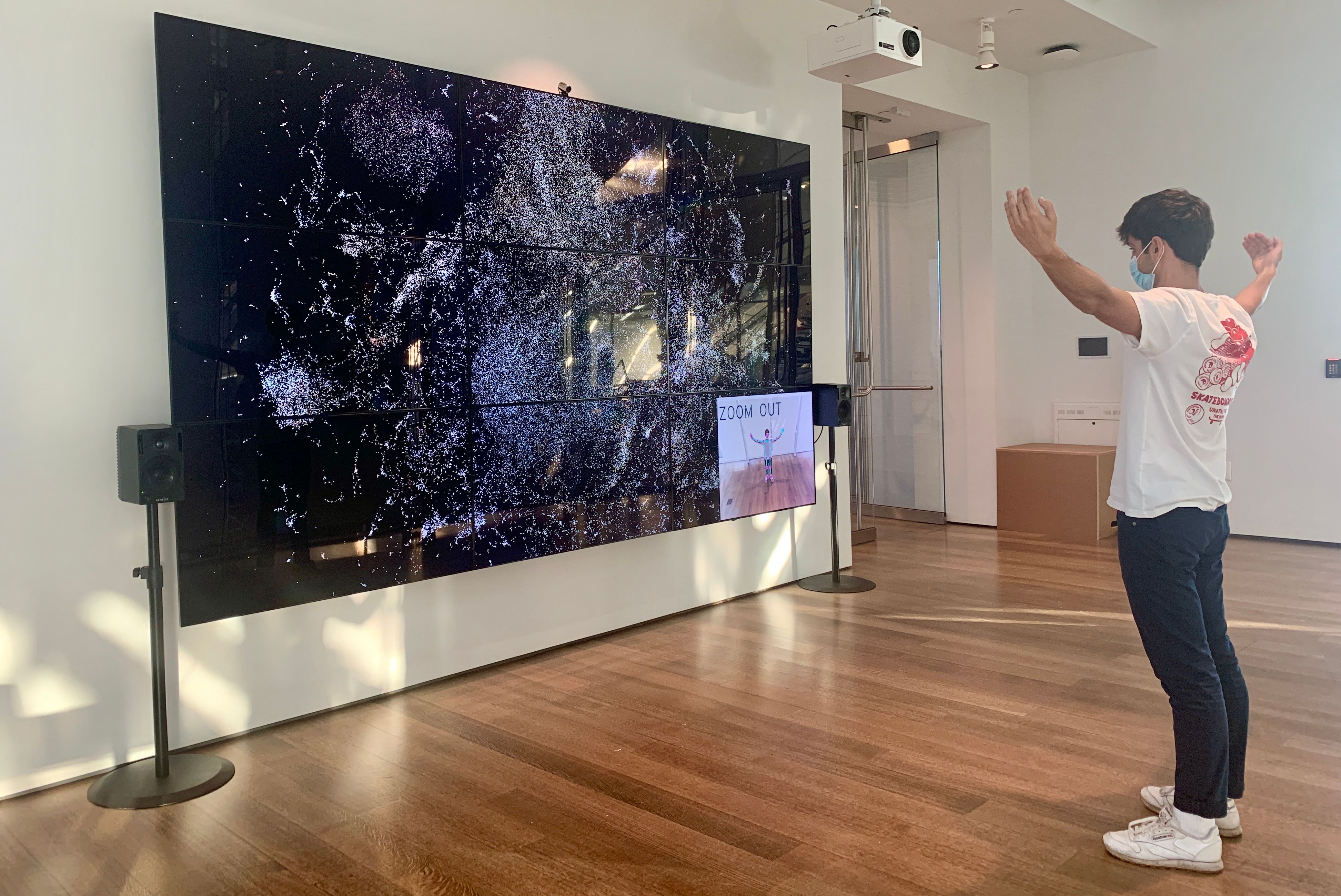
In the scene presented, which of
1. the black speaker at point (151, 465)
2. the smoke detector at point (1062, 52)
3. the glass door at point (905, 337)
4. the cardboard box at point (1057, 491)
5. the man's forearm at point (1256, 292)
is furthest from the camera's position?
the glass door at point (905, 337)

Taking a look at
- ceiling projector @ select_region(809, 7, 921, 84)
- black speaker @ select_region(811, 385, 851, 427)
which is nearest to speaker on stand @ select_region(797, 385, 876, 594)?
black speaker @ select_region(811, 385, 851, 427)

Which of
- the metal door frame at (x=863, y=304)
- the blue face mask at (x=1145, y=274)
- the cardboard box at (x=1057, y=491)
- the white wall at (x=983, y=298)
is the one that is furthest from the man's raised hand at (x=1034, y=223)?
the white wall at (x=983, y=298)

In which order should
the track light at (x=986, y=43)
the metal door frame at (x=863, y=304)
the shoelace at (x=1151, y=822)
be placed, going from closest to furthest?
the shoelace at (x=1151, y=822) → the track light at (x=986, y=43) → the metal door frame at (x=863, y=304)

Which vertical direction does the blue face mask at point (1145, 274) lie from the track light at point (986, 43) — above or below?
below

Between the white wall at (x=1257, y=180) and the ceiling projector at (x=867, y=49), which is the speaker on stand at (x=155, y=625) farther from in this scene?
the white wall at (x=1257, y=180)

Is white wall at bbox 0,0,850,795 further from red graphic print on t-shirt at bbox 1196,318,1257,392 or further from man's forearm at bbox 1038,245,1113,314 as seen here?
red graphic print on t-shirt at bbox 1196,318,1257,392

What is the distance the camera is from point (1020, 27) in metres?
6.34

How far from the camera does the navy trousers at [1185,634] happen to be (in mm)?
2273

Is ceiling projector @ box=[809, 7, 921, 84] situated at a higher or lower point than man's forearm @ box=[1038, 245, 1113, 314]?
higher

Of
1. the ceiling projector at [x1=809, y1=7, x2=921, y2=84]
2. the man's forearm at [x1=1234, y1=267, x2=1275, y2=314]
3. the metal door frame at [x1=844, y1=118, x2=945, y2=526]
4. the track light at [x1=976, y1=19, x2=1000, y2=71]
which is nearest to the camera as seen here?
the man's forearm at [x1=1234, y1=267, x2=1275, y2=314]

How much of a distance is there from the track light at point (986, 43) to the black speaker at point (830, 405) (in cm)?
247

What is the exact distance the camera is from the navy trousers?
2.27 meters

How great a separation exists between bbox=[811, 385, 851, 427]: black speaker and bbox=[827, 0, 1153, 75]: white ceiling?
2139mm

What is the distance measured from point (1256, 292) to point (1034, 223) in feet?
2.77
